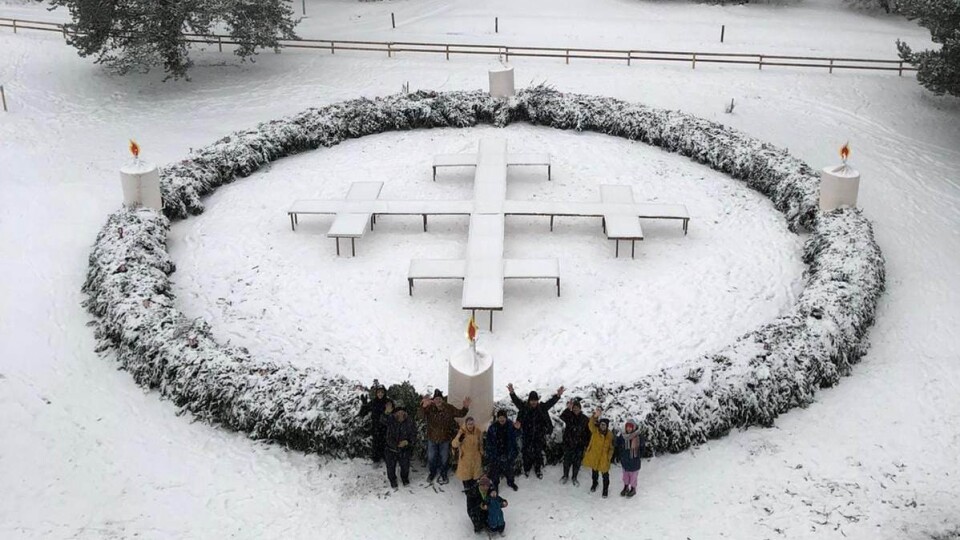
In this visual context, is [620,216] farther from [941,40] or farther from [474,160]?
[941,40]

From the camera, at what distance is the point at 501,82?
2372cm

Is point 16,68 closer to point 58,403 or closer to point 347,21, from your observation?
point 347,21

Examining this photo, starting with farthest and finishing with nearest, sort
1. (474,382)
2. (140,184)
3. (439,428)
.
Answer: (140,184)
(474,382)
(439,428)

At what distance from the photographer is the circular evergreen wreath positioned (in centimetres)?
1209

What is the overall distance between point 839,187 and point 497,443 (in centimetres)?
1018

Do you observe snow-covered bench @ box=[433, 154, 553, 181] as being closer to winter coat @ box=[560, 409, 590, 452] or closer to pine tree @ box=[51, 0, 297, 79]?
winter coat @ box=[560, 409, 590, 452]

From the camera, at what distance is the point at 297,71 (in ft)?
94.4

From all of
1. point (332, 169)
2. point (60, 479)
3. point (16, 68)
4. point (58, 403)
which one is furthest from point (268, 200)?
point (16, 68)

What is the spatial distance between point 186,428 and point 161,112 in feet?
50.1

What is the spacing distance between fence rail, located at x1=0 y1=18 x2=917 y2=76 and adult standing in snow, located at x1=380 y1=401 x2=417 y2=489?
62.7ft

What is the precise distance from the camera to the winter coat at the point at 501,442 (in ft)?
36.0

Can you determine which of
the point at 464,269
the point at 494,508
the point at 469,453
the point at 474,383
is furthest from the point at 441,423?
the point at 464,269

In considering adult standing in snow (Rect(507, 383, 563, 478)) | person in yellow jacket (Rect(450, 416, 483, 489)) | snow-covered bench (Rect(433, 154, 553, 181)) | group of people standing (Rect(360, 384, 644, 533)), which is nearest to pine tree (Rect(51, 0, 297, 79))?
snow-covered bench (Rect(433, 154, 553, 181))

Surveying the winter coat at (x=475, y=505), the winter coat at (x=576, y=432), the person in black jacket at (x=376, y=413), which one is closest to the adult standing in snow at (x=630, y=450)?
the winter coat at (x=576, y=432)
